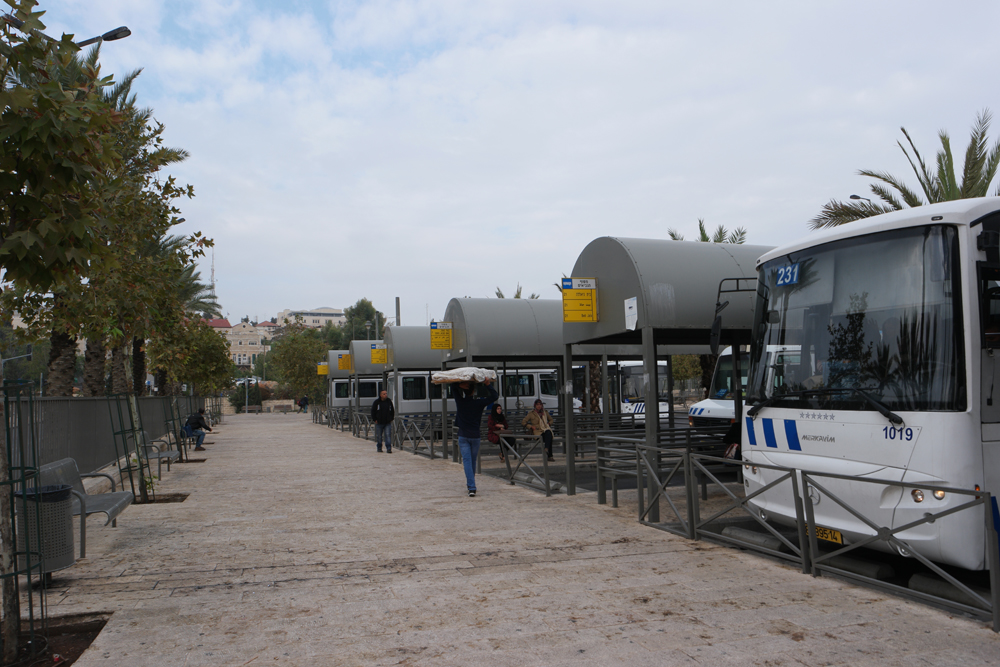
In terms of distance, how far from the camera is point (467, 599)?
18.8 feet

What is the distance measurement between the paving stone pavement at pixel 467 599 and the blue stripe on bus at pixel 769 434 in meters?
1.08

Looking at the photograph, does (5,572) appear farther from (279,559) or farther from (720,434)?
(720,434)

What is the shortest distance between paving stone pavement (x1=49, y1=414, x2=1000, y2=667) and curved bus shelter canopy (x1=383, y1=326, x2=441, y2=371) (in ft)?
50.8

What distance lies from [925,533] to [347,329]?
95.4 m

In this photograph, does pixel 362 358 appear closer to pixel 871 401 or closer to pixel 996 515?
pixel 871 401

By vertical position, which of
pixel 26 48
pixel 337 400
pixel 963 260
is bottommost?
pixel 337 400

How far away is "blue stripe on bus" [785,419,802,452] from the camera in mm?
6676

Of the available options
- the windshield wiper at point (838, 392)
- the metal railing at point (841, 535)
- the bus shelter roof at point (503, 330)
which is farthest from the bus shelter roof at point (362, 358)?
the windshield wiper at point (838, 392)

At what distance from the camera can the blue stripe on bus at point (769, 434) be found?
6998mm

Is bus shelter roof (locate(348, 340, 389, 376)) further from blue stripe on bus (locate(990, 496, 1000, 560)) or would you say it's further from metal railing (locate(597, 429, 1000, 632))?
blue stripe on bus (locate(990, 496, 1000, 560))

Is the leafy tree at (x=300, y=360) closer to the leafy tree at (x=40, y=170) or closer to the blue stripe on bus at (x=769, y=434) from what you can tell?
the blue stripe on bus at (x=769, y=434)

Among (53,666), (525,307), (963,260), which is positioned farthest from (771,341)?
(525,307)

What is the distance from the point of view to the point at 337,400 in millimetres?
41406

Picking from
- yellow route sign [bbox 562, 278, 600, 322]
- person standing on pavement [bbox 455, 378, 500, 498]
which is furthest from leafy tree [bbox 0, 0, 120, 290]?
person standing on pavement [bbox 455, 378, 500, 498]
